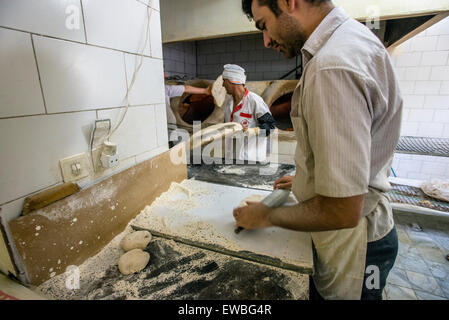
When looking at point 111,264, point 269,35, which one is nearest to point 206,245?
point 111,264

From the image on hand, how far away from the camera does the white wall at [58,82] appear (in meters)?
0.66

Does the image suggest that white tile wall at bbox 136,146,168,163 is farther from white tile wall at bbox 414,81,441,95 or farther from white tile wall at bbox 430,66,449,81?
white tile wall at bbox 430,66,449,81

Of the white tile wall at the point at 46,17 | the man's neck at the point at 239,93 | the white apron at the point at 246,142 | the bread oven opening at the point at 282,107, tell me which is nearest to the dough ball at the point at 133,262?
the white tile wall at the point at 46,17

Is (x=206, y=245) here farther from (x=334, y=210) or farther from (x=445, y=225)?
(x=445, y=225)

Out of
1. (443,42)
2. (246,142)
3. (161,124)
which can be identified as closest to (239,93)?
(246,142)

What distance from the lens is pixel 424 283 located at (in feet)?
6.53

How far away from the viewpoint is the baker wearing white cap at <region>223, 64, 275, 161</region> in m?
2.77

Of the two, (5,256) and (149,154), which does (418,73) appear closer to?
(149,154)

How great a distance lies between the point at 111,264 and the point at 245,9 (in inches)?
43.9

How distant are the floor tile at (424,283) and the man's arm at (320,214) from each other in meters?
2.05

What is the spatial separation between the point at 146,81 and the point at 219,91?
1782 mm

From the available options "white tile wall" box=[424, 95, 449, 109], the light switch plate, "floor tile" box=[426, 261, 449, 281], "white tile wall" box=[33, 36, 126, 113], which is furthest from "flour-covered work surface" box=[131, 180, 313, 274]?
"white tile wall" box=[424, 95, 449, 109]
